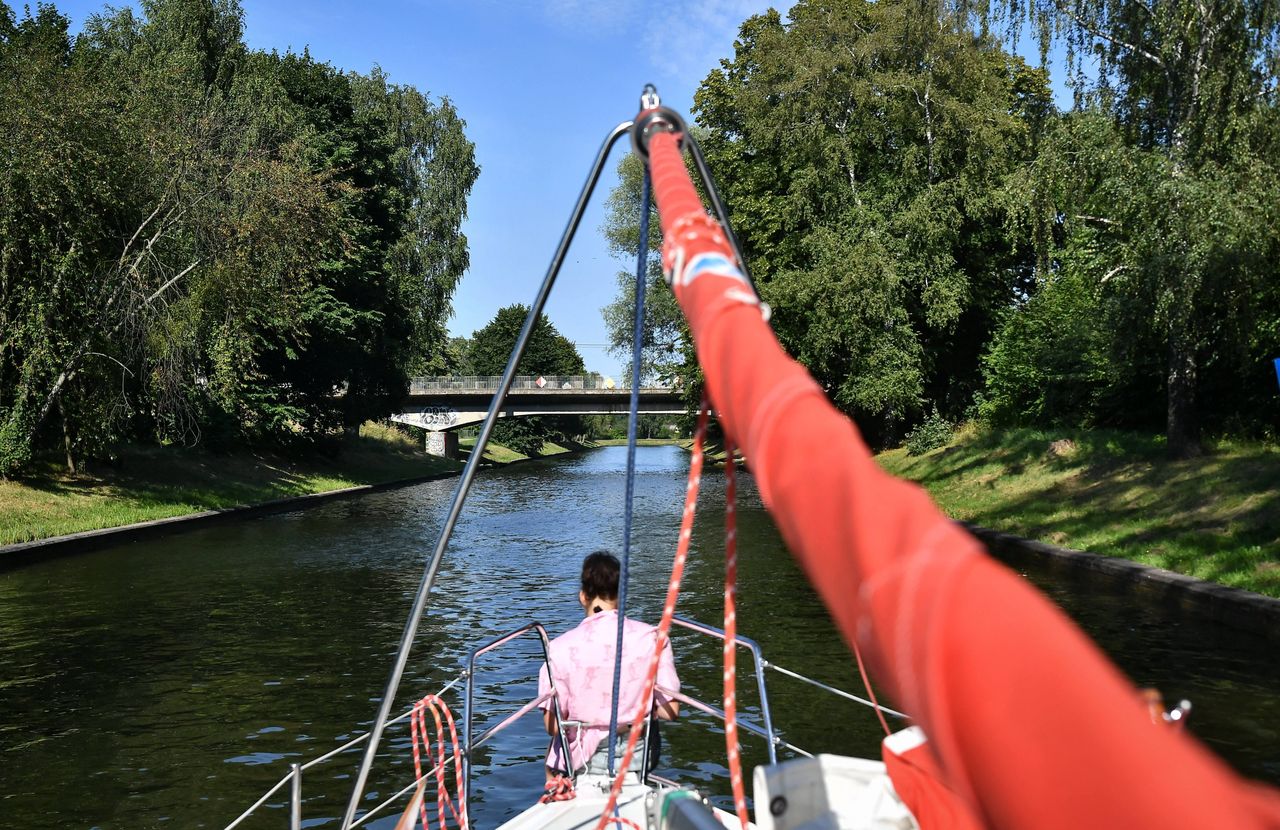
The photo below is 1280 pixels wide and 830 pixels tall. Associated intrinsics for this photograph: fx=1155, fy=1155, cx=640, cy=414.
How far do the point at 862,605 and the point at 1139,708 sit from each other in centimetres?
35

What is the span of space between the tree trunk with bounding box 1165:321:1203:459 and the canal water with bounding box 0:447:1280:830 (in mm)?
7504

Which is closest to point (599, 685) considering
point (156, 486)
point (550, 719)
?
point (550, 719)

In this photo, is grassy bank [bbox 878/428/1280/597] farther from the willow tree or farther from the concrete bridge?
the concrete bridge

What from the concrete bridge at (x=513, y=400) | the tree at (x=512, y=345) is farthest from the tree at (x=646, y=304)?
the tree at (x=512, y=345)

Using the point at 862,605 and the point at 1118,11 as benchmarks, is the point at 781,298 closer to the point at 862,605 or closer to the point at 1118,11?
the point at 1118,11

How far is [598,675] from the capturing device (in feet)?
18.6

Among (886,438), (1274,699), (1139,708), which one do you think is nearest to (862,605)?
(1139,708)

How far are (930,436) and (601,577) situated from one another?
32441 mm

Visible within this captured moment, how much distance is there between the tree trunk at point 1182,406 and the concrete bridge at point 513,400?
4370 cm

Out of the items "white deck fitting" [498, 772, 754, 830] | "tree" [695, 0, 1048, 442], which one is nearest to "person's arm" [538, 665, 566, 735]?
"white deck fitting" [498, 772, 754, 830]

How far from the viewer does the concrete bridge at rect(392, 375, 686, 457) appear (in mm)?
66000

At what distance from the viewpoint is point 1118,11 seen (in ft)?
70.2

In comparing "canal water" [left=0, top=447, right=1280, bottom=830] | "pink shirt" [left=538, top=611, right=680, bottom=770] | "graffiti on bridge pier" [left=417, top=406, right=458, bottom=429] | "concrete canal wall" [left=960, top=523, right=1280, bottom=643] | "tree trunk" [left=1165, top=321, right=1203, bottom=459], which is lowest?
"canal water" [left=0, top=447, right=1280, bottom=830]

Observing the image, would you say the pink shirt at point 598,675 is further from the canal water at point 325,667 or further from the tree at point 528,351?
the tree at point 528,351
